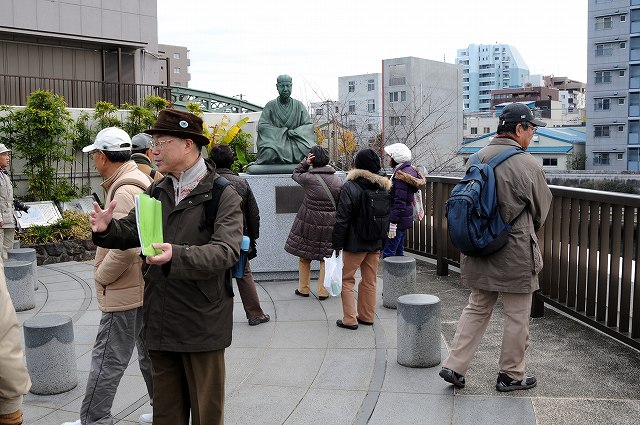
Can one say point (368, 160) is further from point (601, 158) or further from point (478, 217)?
point (601, 158)

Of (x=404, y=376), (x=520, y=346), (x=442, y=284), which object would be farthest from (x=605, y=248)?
(x=442, y=284)

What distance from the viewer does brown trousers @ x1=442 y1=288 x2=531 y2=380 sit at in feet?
15.3

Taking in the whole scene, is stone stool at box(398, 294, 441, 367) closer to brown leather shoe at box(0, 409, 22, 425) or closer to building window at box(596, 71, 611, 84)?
brown leather shoe at box(0, 409, 22, 425)

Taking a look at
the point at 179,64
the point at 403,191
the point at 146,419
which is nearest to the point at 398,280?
the point at 403,191

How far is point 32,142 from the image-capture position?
13406mm

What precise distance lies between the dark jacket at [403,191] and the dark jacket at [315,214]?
904 millimetres

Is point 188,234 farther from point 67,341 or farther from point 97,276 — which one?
point 67,341

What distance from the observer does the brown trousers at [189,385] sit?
331cm

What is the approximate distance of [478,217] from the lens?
4488mm

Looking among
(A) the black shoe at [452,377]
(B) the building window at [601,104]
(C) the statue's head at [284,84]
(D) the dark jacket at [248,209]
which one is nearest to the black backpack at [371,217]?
(D) the dark jacket at [248,209]

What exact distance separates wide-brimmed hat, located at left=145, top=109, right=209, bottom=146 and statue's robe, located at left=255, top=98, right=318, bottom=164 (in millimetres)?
5956

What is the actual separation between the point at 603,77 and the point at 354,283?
187 feet

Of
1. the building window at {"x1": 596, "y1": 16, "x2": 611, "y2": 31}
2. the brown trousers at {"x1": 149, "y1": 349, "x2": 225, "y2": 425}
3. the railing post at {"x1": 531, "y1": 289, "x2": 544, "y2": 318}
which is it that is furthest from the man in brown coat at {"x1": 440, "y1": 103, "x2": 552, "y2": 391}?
the building window at {"x1": 596, "y1": 16, "x2": 611, "y2": 31}

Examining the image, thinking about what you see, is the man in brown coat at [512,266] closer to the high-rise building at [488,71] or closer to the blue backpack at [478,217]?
the blue backpack at [478,217]
